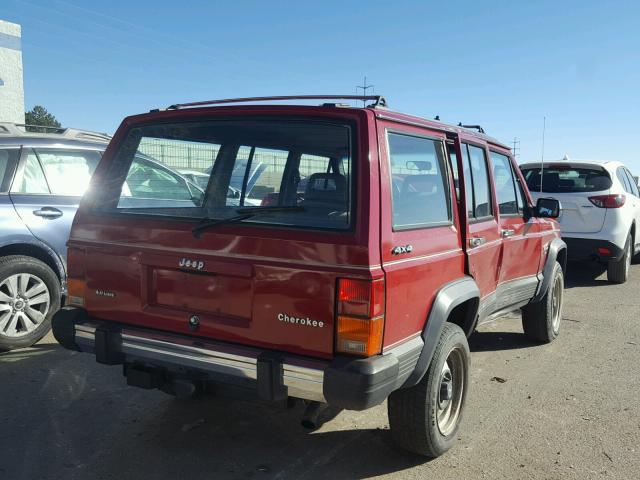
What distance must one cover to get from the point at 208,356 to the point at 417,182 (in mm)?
1531

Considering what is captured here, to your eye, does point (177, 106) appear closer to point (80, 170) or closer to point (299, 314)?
point (299, 314)

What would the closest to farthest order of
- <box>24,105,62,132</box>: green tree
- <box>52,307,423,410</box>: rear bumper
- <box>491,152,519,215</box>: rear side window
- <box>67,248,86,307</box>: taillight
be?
<box>52,307,423,410</box>: rear bumper
<box>67,248,86,307</box>: taillight
<box>491,152,519,215</box>: rear side window
<box>24,105,62,132</box>: green tree

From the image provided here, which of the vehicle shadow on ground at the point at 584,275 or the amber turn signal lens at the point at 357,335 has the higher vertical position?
the amber turn signal lens at the point at 357,335

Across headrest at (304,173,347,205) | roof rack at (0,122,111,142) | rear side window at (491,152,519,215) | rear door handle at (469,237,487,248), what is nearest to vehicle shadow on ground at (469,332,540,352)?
rear side window at (491,152,519,215)

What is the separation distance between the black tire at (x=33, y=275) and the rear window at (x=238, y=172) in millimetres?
1962

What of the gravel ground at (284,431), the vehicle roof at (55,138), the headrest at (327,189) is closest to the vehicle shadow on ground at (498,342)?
the gravel ground at (284,431)

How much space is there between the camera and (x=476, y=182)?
4.16 meters

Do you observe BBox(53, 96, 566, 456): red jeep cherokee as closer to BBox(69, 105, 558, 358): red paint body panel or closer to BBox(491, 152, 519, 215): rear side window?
BBox(69, 105, 558, 358): red paint body panel

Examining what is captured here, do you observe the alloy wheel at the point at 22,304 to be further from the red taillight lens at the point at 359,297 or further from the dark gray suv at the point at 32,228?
the red taillight lens at the point at 359,297

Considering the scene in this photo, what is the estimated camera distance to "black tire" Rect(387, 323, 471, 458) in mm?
3271

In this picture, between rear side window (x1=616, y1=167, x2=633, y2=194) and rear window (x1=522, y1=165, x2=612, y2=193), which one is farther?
rear side window (x1=616, y1=167, x2=633, y2=194)

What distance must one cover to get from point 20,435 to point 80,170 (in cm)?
288

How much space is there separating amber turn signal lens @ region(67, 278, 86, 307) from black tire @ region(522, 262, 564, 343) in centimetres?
407

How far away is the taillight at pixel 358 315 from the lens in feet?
8.82
